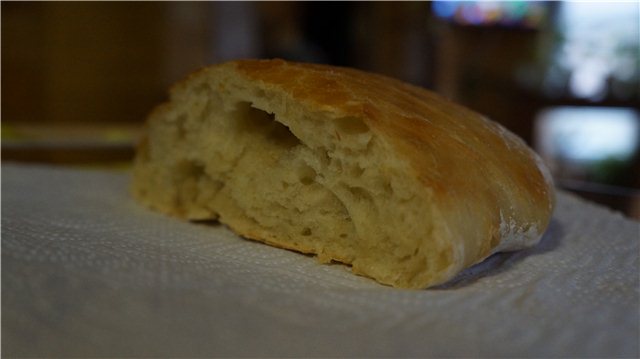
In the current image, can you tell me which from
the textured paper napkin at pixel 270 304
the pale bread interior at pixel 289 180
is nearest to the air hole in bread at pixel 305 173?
the pale bread interior at pixel 289 180

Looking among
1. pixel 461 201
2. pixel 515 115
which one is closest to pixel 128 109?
pixel 461 201

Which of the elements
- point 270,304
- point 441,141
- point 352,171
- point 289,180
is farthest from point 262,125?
point 270,304

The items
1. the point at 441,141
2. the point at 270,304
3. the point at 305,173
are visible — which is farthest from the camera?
the point at 305,173

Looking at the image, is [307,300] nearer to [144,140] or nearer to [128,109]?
[144,140]

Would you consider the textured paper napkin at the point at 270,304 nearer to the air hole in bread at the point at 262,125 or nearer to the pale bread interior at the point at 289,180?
the pale bread interior at the point at 289,180

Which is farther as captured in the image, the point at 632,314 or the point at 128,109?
the point at 128,109

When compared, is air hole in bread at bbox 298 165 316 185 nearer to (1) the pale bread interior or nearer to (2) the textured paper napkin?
(1) the pale bread interior

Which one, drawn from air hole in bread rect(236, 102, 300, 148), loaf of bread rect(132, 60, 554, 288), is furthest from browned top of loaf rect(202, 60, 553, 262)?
air hole in bread rect(236, 102, 300, 148)

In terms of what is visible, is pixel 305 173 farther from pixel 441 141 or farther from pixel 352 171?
pixel 441 141
